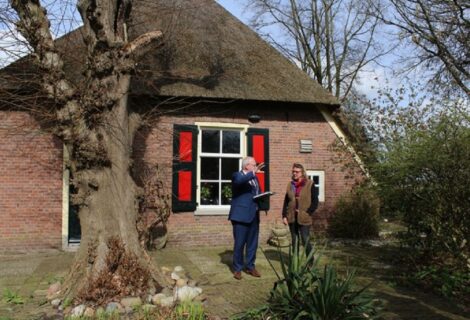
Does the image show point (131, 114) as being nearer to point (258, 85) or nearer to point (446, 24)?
point (258, 85)

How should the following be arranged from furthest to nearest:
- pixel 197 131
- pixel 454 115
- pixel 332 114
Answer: pixel 332 114, pixel 197 131, pixel 454 115

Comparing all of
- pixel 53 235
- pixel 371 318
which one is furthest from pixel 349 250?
pixel 53 235

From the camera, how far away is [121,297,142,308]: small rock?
525 centimetres

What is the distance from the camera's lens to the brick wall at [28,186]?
29.1 ft

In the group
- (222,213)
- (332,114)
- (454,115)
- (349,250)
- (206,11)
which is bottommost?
(349,250)

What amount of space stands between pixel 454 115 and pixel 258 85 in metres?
5.05

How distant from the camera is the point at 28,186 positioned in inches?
355

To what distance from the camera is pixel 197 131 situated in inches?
387

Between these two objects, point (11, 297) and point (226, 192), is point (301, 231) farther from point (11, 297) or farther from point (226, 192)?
point (11, 297)

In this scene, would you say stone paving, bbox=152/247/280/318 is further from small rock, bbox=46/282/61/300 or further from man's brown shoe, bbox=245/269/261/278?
small rock, bbox=46/282/61/300

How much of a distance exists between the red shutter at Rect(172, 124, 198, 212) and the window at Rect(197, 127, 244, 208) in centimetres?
26

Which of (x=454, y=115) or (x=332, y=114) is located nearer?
(x=454, y=115)

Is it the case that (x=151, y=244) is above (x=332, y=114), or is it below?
below

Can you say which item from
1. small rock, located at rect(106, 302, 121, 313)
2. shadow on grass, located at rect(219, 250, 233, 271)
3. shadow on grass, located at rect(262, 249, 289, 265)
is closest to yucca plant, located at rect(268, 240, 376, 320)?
small rock, located at rect(106, 302, 121, 313)
